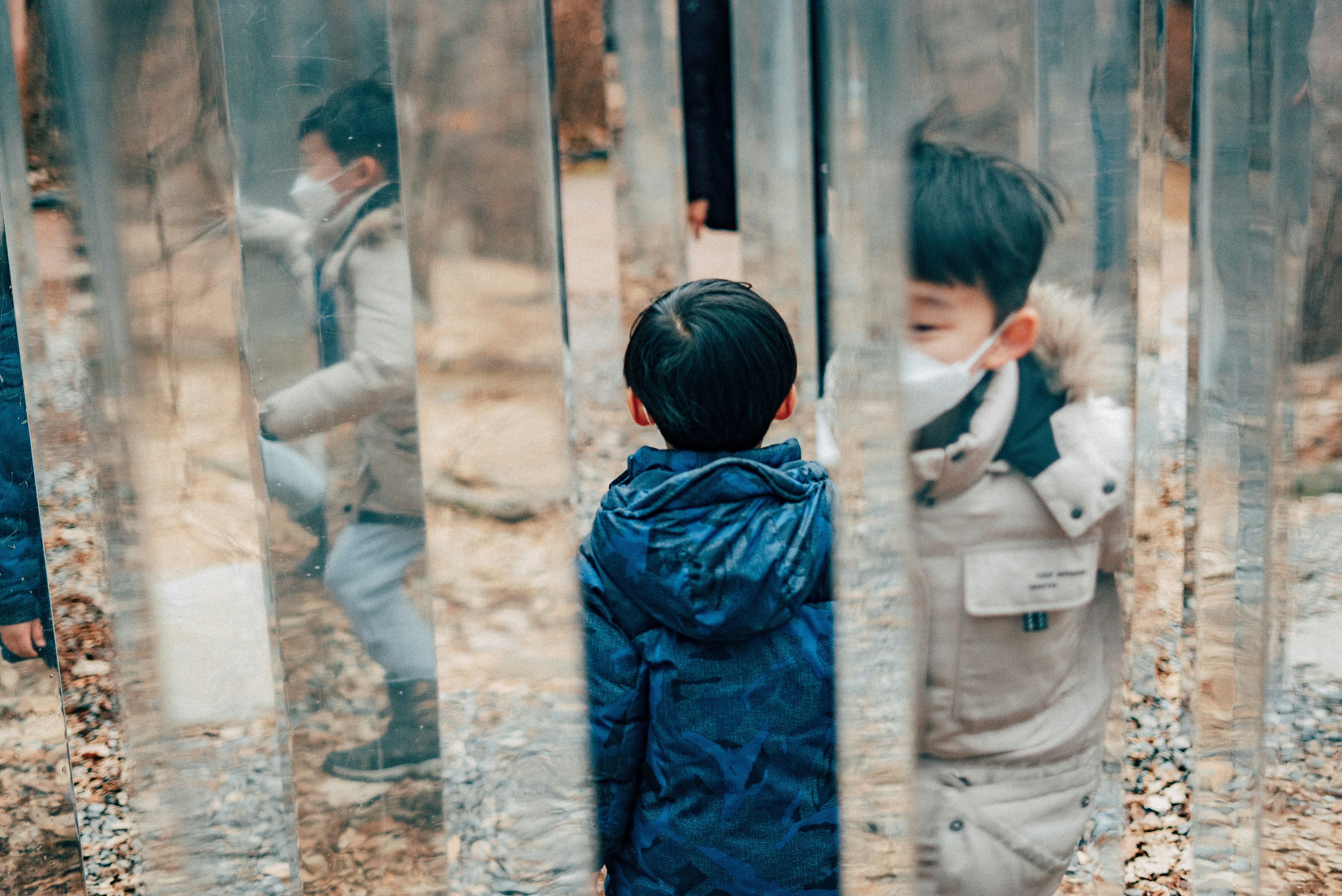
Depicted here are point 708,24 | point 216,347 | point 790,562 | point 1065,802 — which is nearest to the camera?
point 790,562

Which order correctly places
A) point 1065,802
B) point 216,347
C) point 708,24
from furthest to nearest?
point 708,24
point 216,347
point 1065,802

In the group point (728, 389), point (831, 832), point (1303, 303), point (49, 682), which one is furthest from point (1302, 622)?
point (49, 682)

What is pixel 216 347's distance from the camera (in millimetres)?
1254

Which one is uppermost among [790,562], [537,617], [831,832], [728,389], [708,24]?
[708,24]

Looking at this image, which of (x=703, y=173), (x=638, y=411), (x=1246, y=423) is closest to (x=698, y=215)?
(x=703, y=173)

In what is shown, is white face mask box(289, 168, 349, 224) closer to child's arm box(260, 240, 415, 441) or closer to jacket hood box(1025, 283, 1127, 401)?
child's arm box(260, 240, 415, 441)

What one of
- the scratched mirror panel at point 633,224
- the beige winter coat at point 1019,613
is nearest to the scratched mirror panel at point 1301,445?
the beige winter coat at point 1019,613

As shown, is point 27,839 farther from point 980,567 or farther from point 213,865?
point 980,567

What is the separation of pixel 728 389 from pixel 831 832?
44cm

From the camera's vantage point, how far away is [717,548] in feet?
3.30

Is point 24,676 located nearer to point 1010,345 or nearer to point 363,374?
point 363,374

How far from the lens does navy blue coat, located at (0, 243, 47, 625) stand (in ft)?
4.08

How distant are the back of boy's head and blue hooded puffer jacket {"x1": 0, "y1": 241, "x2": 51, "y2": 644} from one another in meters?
0.70

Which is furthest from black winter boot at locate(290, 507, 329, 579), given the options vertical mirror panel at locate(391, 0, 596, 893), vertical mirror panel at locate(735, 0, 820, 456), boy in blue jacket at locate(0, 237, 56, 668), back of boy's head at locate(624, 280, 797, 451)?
vertical mirror panel at locate(735, 0, 820, 456)
